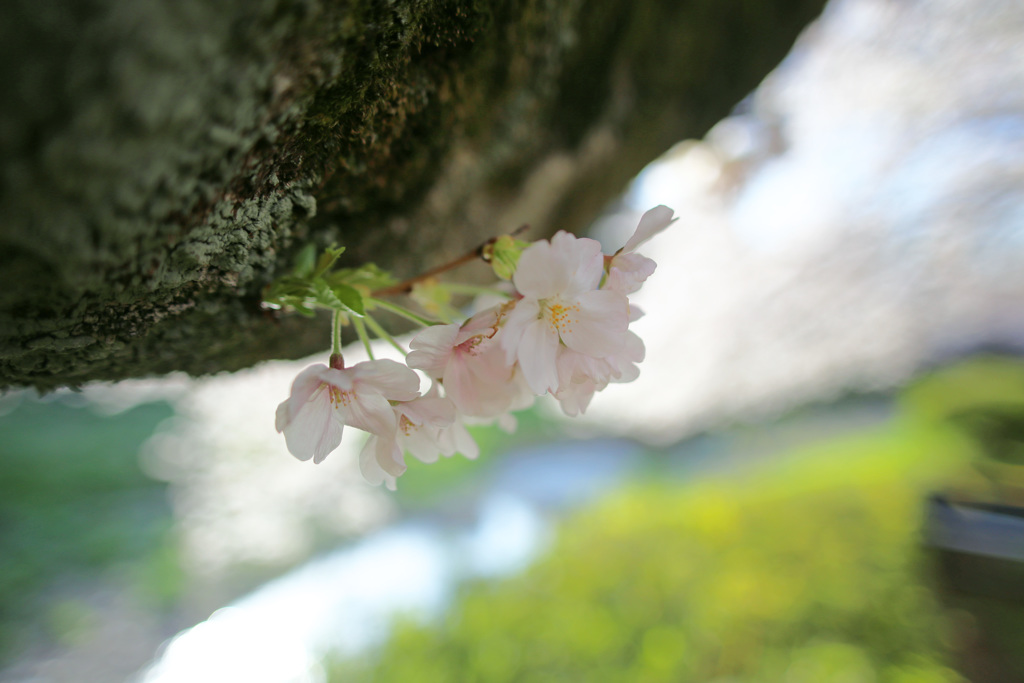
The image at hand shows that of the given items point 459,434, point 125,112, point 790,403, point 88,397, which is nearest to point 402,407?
point 459,434

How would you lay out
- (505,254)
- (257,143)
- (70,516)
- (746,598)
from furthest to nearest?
1. (70,516)
2. (746,598)
3. (505,254)
4. (257,143)

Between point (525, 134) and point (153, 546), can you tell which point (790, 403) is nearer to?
point (525, 134)

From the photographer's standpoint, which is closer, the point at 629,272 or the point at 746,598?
the point at 629,272

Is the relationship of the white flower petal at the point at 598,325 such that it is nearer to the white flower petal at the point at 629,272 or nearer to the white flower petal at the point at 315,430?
the white flower petal at the point at 629,272

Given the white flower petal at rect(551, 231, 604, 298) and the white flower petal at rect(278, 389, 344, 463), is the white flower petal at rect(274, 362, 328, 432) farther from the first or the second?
the white flower petal at rect(551, 231, 604, 298)

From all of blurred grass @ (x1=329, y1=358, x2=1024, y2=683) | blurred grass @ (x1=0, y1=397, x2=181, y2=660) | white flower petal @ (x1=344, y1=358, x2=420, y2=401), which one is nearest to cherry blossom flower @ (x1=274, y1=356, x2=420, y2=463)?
white flower petal @ (x1=344, y1=358, x2=420, y2=401)

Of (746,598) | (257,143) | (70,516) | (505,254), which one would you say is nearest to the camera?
(257,143)

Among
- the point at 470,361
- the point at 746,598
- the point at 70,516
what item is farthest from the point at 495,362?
the point at 70,516

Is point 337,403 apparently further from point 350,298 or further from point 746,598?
point 746,598
